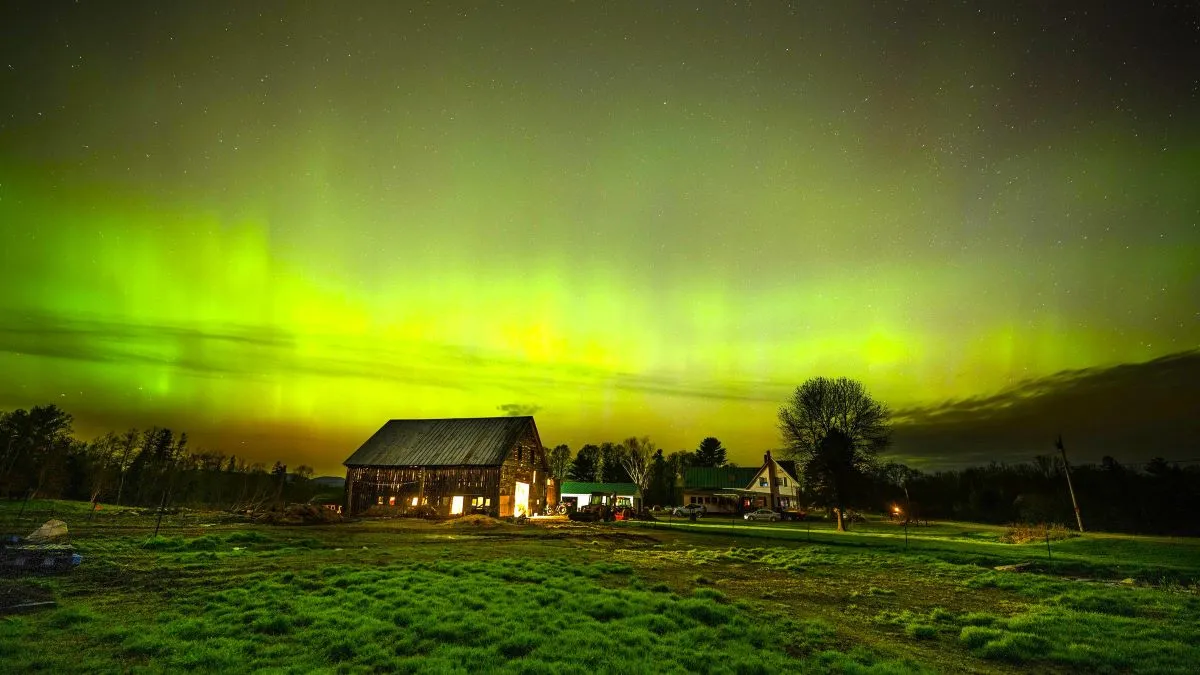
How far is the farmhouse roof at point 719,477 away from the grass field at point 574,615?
248 ft

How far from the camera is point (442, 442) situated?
61.7 m

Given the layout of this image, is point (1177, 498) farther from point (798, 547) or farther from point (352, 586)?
point (352, 586)

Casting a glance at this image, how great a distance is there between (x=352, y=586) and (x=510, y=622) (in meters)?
6.43

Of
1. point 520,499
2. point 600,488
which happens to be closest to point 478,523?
point 520,499

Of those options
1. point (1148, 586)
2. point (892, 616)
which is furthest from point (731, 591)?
point (1148, 586)

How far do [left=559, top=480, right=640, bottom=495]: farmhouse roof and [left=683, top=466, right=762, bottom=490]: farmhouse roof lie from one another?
10996 mm

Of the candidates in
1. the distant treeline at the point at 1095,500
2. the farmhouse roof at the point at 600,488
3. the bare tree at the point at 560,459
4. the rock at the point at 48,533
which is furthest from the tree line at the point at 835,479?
the bare tree at the point at 560,459

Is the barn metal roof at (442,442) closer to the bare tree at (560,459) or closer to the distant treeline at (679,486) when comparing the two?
the distant treeline at (679,486)

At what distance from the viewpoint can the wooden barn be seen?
56.1 metres

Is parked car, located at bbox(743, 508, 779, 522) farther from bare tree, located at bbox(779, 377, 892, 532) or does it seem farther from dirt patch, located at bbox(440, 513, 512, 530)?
dirt patch, located at bbox(440, 513, 512, 530)

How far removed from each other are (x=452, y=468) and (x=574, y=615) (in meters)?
47.6

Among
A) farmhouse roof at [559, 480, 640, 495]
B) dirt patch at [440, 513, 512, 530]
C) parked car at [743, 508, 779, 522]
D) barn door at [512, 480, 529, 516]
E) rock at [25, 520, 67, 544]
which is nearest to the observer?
rock at [25, 520, 67, 544]

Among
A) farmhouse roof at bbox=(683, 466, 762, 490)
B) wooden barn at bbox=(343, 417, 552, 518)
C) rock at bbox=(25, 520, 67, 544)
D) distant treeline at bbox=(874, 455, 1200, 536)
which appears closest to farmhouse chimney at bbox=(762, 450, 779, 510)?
farmhouse roof at bbox=(683, 466, 762, 490)

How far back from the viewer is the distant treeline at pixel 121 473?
5881 centimetres
